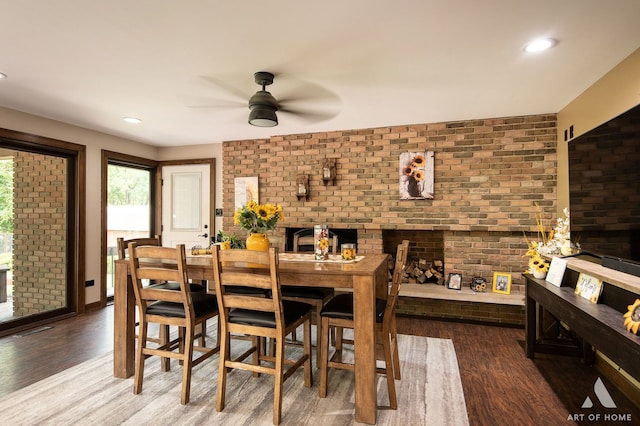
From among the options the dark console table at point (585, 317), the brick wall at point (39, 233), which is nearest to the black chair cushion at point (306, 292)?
the dark console table at point (585, 317)

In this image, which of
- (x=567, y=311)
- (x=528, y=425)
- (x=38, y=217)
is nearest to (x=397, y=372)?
(x=528, y=425)

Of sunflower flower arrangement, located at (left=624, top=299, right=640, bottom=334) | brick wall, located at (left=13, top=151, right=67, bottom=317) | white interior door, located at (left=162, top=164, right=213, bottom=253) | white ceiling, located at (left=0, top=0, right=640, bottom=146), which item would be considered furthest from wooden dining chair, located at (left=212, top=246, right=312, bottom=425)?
white interior door, located at (left=162, top=164, right=213, bottom=253)

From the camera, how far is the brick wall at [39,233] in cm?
394

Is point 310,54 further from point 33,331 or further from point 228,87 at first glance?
point 33,331

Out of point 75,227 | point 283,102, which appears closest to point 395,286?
point 283,102

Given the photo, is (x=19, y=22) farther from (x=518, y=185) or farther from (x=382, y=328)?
(x=518, y=185)

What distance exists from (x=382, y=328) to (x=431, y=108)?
239cm

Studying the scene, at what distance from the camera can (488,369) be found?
2734 millimetres

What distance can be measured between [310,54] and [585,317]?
7.44 ft

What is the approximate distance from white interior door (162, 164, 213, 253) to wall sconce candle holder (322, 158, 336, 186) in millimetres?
1949

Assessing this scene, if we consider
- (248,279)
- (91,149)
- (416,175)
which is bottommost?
(248,279)

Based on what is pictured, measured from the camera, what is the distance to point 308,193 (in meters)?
4.65

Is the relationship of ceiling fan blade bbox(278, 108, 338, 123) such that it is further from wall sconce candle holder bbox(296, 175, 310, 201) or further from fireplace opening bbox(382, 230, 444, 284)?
fireplace opening bbox(382, 230, 444, 284)

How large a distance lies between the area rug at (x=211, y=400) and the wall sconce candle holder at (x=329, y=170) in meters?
2.45
